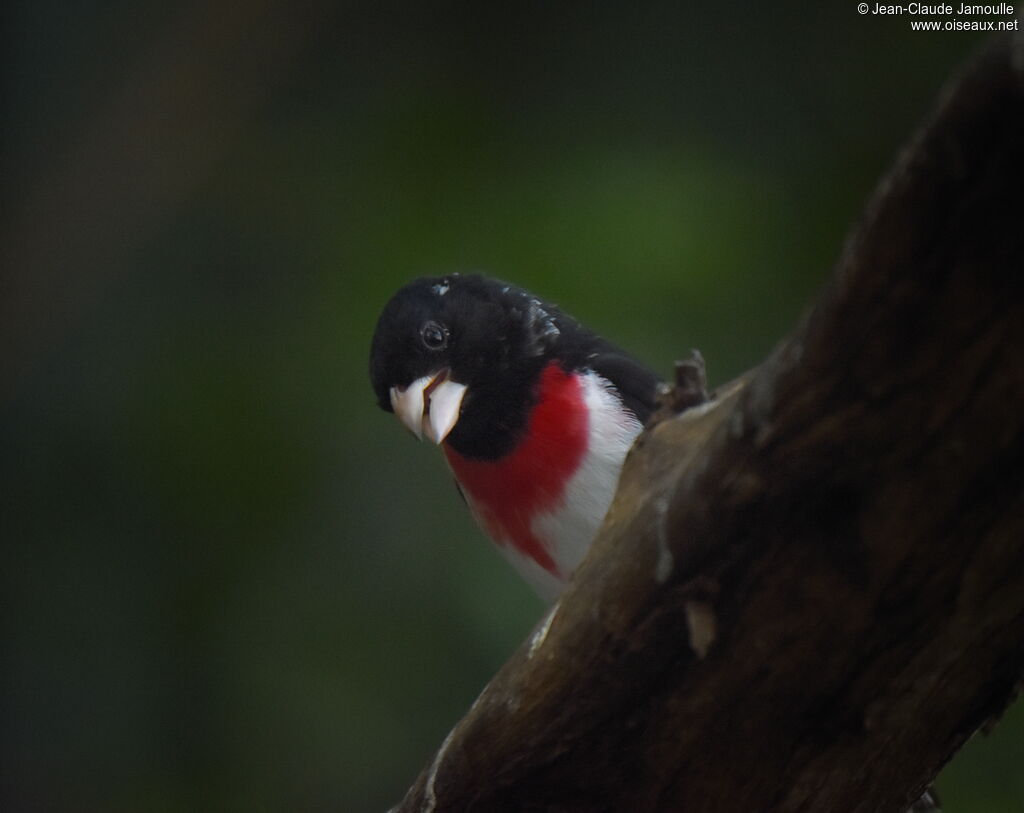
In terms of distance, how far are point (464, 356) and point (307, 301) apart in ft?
5.31

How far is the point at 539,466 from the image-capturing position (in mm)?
3258

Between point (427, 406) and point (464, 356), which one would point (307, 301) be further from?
point (427, 406)

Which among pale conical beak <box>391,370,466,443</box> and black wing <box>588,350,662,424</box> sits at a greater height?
black wing <box>588,350,662,424</box>

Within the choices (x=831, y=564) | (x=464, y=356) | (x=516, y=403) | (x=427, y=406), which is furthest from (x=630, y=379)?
(x=831, y=564)

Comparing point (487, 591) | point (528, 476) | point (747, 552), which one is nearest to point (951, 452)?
point (747, 552)

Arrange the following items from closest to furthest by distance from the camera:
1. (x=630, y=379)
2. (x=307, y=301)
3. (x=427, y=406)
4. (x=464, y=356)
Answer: (x=427, y=406), (x=464, y=356), (x=630, y=379), (x=307, y=301)

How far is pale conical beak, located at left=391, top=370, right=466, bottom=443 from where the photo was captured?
10.3ft

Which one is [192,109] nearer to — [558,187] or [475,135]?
[475,135]

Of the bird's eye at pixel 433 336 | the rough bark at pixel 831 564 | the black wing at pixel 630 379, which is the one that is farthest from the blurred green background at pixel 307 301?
the rough bark at pixel 831 564

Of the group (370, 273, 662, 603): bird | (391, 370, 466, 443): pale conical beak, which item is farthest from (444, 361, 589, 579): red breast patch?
(391, 370, 466, 443): pale conical beak

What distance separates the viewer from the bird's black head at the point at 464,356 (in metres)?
3.17

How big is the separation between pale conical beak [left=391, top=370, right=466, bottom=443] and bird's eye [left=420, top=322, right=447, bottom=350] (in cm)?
6

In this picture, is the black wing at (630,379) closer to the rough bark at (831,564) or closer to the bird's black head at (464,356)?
the bird's black head at (464,356)

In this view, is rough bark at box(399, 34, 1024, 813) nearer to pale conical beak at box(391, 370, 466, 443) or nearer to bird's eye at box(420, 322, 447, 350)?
pale conical beak at box(391, 370, 466, 443)
